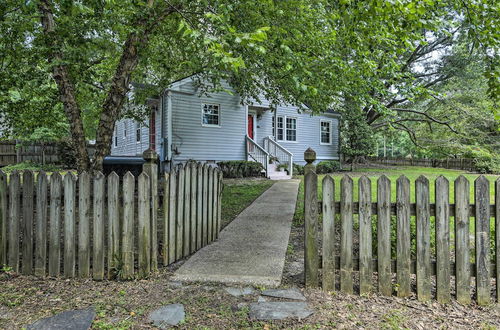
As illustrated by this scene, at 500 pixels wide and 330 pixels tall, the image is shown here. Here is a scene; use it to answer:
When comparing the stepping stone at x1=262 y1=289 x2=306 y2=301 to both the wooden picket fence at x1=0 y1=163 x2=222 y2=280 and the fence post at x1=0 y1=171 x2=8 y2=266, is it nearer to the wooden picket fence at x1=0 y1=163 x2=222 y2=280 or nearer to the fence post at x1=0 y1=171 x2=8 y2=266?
the wooden picket fence at x1=0 y1=163 x2=222 y2=280

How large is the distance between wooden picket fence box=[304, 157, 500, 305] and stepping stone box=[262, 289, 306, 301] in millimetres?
213

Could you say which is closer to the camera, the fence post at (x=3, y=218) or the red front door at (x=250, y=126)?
the fence post at (x=3, y=218)

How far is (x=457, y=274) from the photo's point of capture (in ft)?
9.42

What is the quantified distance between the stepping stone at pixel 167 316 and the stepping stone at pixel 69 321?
0.45m

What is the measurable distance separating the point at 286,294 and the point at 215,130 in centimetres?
1292

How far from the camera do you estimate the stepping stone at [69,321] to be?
89.0 inches

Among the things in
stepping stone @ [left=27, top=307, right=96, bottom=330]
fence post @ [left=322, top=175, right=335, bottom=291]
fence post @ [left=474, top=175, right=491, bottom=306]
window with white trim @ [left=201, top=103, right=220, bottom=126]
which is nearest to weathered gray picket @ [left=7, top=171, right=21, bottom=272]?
stepping stone @ [left=27, top=307, right=96, bottom=330]

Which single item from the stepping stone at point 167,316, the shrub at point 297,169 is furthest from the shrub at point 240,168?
the stepping stone at point 167,316

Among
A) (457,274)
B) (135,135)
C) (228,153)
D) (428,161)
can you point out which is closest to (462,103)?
(428,161)

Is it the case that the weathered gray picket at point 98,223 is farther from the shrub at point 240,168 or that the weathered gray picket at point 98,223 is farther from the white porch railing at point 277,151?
the white porch railing at point 277,151

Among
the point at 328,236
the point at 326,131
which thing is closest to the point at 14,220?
the point at 328,236

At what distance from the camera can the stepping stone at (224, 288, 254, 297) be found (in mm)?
2793

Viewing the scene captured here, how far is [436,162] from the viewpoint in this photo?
92.8ft

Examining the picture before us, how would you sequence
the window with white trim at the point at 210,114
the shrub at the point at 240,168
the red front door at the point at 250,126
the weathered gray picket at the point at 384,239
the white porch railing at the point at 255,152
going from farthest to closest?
the red front door at the point at 250,126, the white porch railing at the point at 255,152, the window with white trim at the point at 210,114, the shrub at the point at 240,168, the weathered gray picket at the point at 384,239
